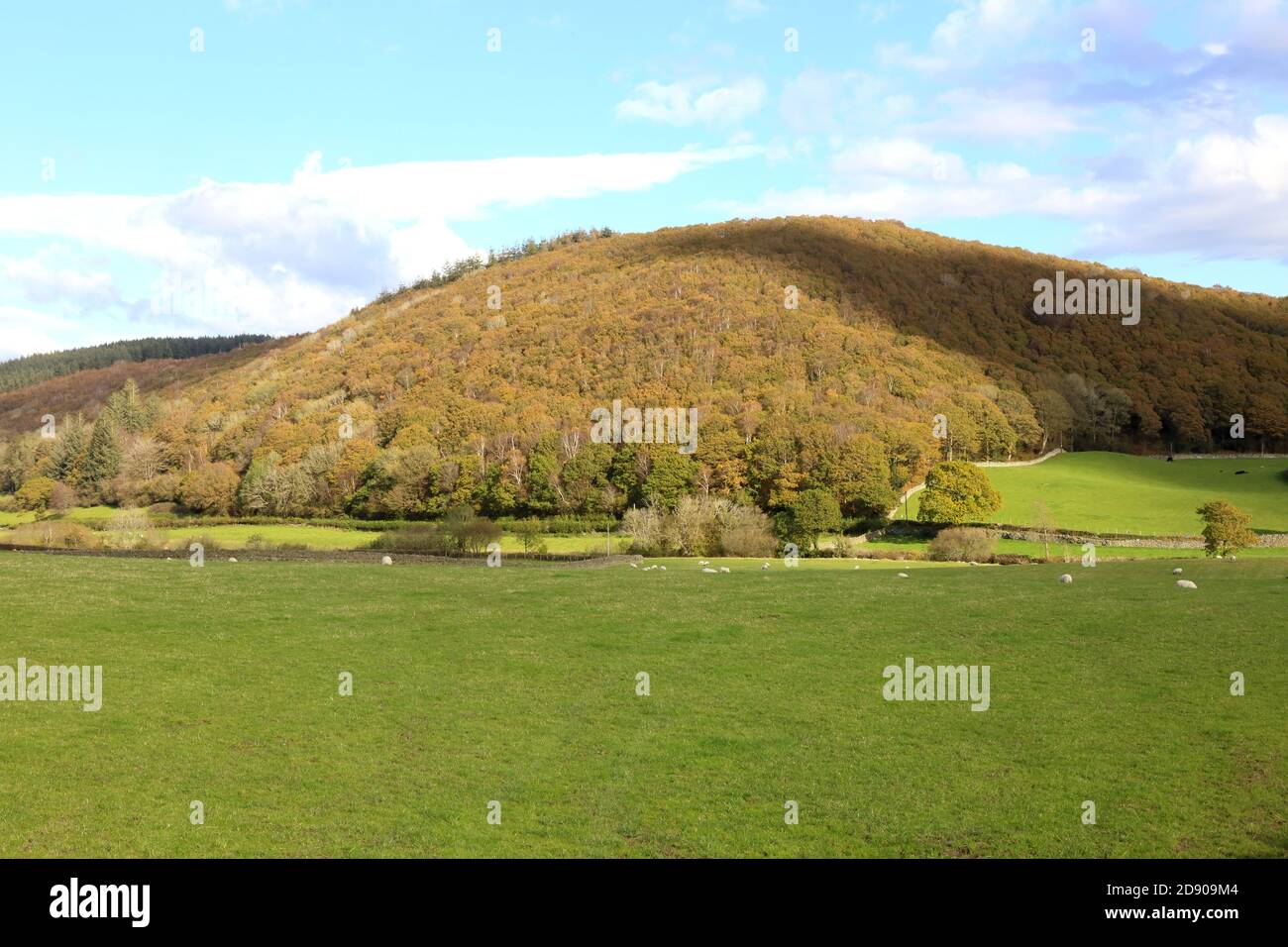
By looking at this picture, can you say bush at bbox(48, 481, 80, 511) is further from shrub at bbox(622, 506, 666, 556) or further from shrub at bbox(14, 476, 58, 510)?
shrub at bbox(622, 506, 666, 556)

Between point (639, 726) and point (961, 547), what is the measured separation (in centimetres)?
4985

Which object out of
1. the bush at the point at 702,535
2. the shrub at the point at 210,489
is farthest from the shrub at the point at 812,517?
the shrub at the point at 210,489

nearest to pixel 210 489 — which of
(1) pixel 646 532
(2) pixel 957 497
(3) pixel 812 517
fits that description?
(1) pixel 646 532

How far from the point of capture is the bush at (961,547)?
60.1 m

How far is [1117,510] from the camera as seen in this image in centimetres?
8400

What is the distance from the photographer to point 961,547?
2405 inches

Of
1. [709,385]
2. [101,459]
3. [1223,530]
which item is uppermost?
[709,385]

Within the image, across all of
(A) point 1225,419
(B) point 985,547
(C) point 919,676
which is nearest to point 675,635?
(C) point 919,676

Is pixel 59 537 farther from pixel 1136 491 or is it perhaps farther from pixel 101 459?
pixel 1136 491

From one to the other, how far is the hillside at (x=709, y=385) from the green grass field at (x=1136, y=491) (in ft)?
29.7

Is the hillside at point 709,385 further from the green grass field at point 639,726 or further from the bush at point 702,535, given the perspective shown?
the green grass field at point 639,726

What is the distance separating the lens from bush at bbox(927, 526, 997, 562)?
60094 mm

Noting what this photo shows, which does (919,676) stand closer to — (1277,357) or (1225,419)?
(1225,419)

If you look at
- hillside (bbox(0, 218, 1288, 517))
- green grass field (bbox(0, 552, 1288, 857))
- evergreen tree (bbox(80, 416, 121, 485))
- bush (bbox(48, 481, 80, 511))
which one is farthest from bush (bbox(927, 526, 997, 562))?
evergreen tree (bbox(80, 416, 121, 485))
